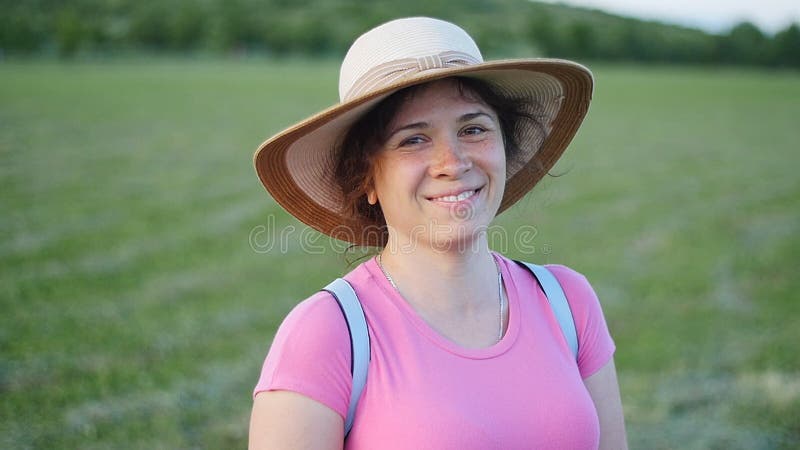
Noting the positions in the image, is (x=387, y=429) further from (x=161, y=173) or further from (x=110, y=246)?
(x=161, y=173)

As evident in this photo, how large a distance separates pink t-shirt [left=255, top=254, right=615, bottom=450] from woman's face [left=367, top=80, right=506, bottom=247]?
0.19 metres

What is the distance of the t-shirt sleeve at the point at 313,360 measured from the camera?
1507mm

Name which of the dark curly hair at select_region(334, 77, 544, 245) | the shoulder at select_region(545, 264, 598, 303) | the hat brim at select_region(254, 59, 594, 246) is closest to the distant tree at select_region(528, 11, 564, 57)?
the hat brim at select_region(254, 59, 594, 246)

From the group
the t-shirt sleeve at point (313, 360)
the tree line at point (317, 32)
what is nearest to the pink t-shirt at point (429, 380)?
the t-shirt sleeve at point (313, 360)

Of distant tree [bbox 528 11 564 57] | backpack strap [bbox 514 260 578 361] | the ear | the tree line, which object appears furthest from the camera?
distant tree [bbox 528 11 564 57]

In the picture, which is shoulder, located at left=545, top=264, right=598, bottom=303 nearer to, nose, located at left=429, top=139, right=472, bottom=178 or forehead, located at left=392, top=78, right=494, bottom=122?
nose, located at left=429, top=139, right=472, bottom=178

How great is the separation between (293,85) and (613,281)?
1025 inches

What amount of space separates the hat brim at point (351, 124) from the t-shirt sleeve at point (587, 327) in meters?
0.43

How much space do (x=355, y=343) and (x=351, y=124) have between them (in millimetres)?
565

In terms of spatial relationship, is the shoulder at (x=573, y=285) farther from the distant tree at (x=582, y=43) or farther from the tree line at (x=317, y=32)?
the distant tree at (x=582, y=43)

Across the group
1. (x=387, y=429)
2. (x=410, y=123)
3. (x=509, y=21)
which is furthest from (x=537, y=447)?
(x=509, y=21)

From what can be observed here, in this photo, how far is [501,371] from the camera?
1.66 metres

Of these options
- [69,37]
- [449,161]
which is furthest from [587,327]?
[69,37]

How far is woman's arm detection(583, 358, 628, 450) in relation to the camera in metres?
1.83
